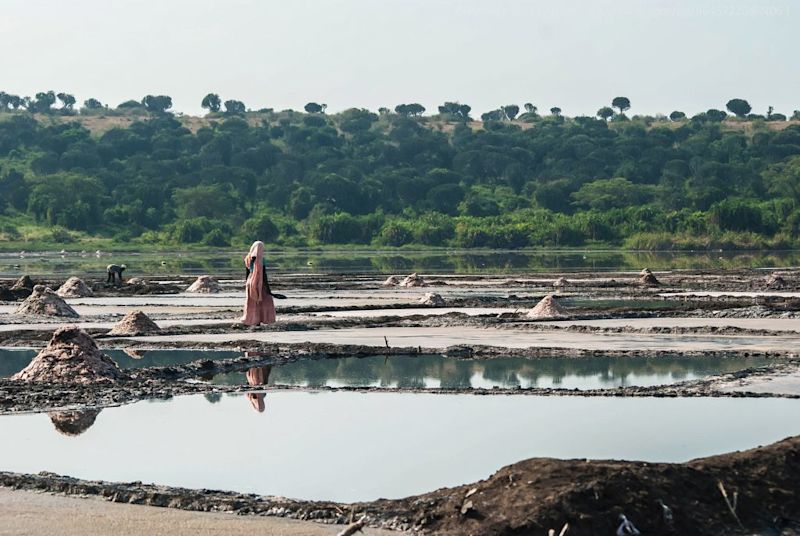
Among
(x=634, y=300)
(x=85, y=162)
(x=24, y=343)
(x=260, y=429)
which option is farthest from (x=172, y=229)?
(x=260, y=429)

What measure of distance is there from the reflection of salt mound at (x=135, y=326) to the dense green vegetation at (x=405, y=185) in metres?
86.1

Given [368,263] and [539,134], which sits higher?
[539,134]

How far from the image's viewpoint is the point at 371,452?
16609mm

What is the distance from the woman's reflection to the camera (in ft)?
68.8

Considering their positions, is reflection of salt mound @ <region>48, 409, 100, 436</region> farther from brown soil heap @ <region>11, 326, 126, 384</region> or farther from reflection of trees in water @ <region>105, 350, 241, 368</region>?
reflection of trees in water @ <region>105, 350, 241, 368</region>

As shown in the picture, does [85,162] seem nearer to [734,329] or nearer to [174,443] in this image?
[734,329]

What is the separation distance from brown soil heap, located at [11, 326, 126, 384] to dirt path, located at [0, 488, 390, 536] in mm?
9098

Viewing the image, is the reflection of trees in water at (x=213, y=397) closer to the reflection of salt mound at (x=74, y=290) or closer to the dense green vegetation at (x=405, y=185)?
the reflection of salt mound at (x=74, y=290)

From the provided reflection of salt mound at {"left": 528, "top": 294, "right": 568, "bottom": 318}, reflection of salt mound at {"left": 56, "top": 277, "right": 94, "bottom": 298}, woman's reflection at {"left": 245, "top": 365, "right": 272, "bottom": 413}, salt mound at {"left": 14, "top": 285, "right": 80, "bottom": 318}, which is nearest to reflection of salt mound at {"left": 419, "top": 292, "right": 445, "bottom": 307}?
reflection of salt mound at {"left": 528, "top": 294, "right": 568, "bottom": 318}

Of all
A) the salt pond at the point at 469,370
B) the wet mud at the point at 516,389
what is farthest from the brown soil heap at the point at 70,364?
the salt pond at the point at 469,370

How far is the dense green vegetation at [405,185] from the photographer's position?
125 meters

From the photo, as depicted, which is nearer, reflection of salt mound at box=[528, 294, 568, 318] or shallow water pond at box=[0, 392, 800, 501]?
shallow water pond at box=[0, 392, 800, 501]

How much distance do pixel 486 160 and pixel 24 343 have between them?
445 feet

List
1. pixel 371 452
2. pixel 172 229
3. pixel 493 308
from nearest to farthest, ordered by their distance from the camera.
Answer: pixel 371 452 < pixel 493 308 < pixel 172 229
